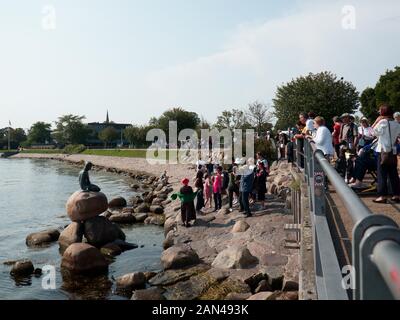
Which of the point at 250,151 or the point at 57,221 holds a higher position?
the point at 250,151

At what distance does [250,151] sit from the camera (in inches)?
1067

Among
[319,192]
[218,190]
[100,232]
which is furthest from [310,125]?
[100,232]

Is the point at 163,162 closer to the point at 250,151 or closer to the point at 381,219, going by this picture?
the point at 250,151

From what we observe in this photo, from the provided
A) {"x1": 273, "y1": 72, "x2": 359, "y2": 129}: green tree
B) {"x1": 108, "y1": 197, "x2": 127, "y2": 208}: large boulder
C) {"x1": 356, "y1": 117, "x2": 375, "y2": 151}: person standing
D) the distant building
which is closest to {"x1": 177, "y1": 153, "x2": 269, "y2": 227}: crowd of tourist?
{"x1": 356, "y1": 117, "x2": 375, "y2": 151}: person standing

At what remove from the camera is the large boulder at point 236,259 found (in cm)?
1122

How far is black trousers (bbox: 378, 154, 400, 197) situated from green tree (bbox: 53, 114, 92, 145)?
414 ft

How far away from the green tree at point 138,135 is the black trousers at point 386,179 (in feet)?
281

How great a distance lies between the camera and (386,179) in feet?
25.9

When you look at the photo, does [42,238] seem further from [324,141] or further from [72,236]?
[324,141]

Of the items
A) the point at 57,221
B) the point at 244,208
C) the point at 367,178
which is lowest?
the point at 57,221

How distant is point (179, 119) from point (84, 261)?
71621 millimetres

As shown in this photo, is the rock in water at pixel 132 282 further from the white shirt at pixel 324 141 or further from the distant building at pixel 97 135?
the distant building at pixel 97 135

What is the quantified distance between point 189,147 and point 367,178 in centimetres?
3846
